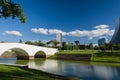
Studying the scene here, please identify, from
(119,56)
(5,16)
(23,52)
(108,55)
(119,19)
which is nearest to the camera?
(5,16)

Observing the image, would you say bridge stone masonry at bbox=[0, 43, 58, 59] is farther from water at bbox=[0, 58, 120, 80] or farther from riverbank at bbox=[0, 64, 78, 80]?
riverbank at bbox=[0, 64, 78, 80]

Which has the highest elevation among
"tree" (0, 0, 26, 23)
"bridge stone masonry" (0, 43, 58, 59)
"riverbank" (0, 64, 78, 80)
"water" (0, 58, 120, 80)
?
"tree" (0, 0, 26, 23)

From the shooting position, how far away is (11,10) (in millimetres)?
12500

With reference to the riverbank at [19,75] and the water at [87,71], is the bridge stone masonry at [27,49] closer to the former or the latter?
the water at [87,71]

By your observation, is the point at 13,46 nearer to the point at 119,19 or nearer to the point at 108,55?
the point at 108,55

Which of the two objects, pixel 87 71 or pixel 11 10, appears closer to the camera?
pixel 11 10

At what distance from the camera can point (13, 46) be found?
45.2m

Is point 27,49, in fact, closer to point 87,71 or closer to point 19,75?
point 87,71

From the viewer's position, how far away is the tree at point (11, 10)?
39.5ft

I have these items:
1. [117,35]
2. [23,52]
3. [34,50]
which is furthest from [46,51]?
[117,35]

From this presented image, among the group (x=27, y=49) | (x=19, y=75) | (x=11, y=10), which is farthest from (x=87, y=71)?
(x=27, y=49)

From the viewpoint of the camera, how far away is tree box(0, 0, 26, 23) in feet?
39.5

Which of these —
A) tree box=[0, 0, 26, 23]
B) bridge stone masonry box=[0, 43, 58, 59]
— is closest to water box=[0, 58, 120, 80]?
tree box=[0, 0, 26, 23]

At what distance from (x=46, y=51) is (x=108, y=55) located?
2420cm
